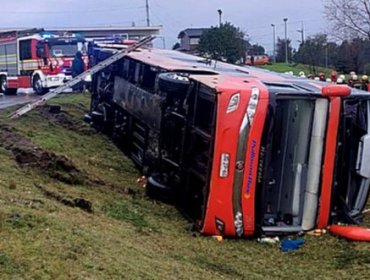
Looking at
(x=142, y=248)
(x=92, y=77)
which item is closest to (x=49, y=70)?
(x=92, y=77)

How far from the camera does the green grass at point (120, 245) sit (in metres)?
5.39

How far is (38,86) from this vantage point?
27.6m

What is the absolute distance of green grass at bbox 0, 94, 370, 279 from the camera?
5.39 metres

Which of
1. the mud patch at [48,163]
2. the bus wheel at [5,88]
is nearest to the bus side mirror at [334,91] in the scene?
the mud patch at [48,163]

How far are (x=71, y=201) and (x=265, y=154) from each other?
2.22 m

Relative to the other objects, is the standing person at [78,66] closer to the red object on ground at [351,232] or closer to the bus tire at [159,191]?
the bus tire at [159,191]

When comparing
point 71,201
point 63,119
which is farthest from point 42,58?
point 71,201

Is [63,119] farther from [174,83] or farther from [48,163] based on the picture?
[174,83]

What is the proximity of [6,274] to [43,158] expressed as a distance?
18.5ft

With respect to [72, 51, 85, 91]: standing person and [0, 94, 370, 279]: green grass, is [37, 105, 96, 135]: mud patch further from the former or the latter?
[0, 94, 370, 279]: green grass

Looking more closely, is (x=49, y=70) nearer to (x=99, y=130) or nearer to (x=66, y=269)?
(x=99, y=130)

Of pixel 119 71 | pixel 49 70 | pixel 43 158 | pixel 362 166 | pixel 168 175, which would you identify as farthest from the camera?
pixel 49 70

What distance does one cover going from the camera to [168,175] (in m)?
9.83

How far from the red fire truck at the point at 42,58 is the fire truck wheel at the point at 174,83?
1611 centimetres
